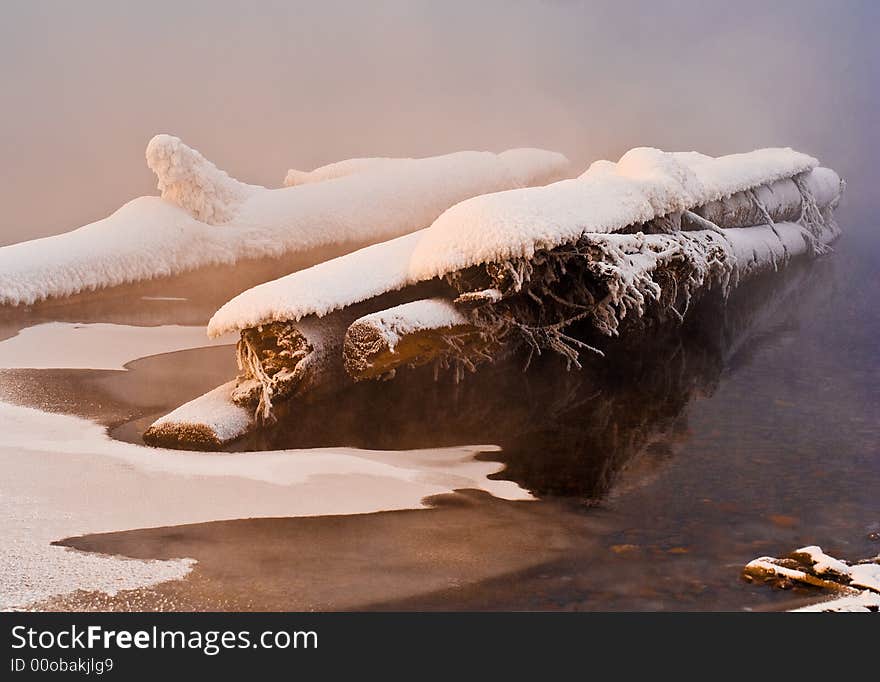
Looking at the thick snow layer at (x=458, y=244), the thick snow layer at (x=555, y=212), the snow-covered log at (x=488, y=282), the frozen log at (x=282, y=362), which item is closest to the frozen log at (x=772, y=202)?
the thick snow layer at (x=555, y=212)

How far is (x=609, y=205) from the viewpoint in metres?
3.59

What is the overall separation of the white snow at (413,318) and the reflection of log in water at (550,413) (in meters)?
0.30

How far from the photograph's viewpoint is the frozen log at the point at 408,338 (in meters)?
2.95

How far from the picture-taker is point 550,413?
333 cm

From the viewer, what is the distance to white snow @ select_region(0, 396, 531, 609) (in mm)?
2014

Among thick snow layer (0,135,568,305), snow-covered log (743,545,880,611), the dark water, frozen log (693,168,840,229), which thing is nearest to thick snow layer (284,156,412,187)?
thick snow layer (0,135,568,305)

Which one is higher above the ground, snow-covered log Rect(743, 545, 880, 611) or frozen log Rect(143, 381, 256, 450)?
frozen log Rect(143, 381, 256, 450)

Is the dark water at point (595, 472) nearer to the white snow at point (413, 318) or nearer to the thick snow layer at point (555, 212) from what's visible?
the white snow at point (413, 318)

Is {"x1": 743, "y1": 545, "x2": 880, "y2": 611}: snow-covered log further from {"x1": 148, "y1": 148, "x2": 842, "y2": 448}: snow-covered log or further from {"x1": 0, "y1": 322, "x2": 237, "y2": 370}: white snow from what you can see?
{"x1": 0, "y1": 322, "x2": 237, "y2": 370}: white snow

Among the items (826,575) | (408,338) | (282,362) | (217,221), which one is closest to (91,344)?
(217,221)

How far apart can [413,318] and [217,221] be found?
1.91 m

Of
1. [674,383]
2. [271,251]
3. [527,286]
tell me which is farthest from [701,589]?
[271,251]

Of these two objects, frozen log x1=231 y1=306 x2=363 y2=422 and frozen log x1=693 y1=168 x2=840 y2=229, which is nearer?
frozen log x1=231 y1=306 x2=363 y2=422

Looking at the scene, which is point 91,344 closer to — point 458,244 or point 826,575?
point 458,244
